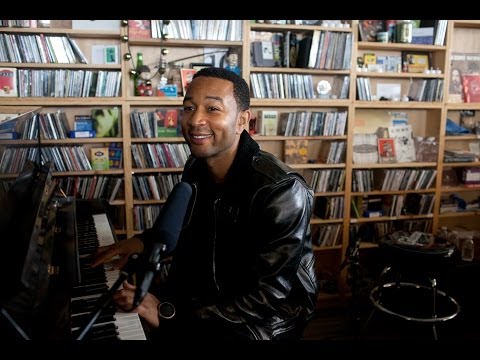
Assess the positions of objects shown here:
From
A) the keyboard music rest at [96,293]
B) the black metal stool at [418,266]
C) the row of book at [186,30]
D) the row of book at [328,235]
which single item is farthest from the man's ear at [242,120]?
the row of book at [328,235]

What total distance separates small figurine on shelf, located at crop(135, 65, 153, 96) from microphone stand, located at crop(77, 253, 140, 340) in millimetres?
2556

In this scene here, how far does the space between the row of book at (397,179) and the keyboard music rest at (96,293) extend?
2.25 m

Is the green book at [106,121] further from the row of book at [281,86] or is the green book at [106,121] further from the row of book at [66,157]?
the row of book at [281,86]

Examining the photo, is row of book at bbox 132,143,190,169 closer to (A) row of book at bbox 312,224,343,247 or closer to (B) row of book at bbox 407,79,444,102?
(A) row of book at bbox 312,224,343,247

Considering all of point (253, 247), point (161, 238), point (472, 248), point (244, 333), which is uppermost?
point (161, 238)

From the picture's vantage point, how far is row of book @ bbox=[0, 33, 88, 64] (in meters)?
2.79

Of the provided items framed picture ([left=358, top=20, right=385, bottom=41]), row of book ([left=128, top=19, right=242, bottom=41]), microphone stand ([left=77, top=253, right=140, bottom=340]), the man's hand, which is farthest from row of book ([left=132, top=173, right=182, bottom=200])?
microphone stand ([left=77, top=253, right=140, bottom=340])

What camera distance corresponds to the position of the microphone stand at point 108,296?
606 millimetres

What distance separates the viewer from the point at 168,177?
10.5 ft

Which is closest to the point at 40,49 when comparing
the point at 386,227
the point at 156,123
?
the point at 156,123

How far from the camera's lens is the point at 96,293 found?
1250mm

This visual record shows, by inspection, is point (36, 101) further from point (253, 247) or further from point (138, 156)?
point (253, 247)

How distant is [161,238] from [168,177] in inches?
101
